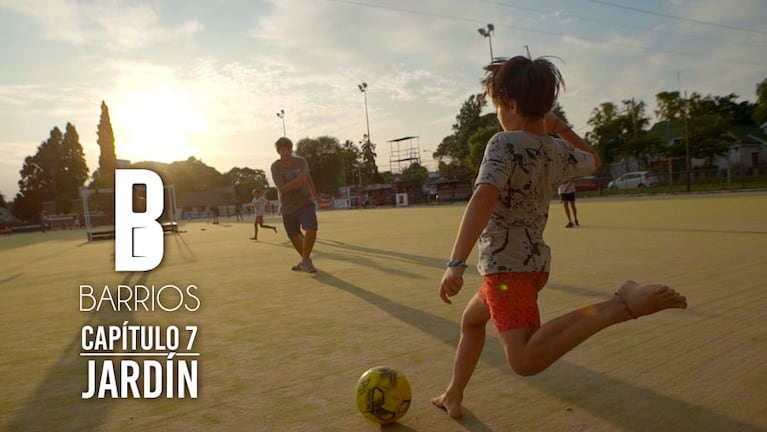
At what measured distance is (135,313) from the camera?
5.79 meters

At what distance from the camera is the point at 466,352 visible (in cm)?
263

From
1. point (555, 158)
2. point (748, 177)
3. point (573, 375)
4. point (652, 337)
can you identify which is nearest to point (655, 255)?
point (652, 337)

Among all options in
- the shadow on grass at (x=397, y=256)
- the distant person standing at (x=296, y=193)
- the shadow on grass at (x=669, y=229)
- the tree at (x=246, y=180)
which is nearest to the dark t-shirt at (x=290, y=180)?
the distant person standing at (x=296, y=193)

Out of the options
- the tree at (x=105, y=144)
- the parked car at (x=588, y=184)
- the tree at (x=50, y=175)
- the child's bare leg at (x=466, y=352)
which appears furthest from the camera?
the tree at (x=50, y=175)

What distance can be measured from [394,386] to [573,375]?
1.23 meters

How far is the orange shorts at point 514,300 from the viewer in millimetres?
2215

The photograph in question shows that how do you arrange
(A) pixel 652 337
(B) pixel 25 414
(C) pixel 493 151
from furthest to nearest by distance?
(A) pixel 652 337
(B) pixel 25 414
(C) pixel 493 151

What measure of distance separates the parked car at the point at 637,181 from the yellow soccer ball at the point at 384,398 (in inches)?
1552

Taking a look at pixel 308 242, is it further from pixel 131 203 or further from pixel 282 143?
pixel 131 203

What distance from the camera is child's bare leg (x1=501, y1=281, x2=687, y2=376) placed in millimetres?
1986

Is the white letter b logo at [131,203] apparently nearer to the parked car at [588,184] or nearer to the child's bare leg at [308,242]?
the child's bare leg at [308,242]

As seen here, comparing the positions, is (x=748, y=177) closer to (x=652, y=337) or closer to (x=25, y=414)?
(x=652, y=337)

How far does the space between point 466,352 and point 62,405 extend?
97.1 inches

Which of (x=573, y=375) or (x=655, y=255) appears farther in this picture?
(x=655, y=255)
